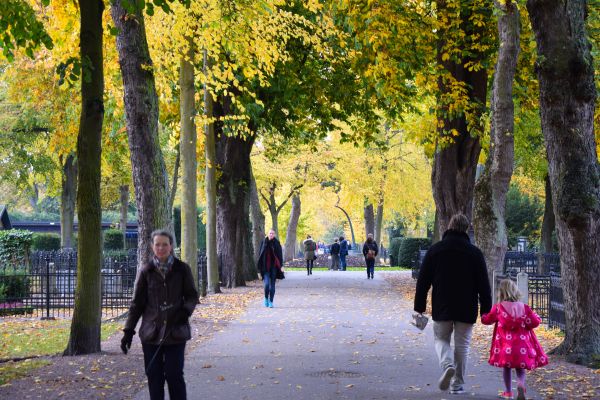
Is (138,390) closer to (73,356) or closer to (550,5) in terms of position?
(73,356)

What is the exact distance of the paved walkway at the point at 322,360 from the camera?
10.0 m

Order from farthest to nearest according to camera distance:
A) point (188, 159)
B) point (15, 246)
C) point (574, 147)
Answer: point (15, 246), point (188, 159), point (574, 147)

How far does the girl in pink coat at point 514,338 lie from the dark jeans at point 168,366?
320 cm

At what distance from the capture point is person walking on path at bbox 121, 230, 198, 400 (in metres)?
7.62

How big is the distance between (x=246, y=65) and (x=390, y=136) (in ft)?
111

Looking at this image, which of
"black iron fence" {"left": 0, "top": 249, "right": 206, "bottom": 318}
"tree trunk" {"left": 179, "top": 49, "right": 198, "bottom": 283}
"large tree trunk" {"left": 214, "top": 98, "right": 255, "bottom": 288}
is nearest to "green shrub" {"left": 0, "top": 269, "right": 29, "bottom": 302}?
"black iron fence" {"left": 0, "top": 249, "right": 206, "bottom": 318}

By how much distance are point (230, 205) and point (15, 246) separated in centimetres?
664

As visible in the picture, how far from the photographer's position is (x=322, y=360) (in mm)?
12547

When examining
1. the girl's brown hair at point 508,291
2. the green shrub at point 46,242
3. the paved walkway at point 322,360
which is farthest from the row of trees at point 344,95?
the green shrub at point 46,242

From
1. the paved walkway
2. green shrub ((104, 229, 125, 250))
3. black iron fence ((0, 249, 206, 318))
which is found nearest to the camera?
the paved walkway

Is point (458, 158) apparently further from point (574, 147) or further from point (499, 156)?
point (574, 147)

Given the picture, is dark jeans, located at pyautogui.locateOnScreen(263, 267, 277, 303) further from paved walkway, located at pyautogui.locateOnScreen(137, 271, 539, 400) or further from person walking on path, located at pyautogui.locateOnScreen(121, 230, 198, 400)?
person walking on path, located at pyautogui.locateOnScreen(121, 230, 198, 400)

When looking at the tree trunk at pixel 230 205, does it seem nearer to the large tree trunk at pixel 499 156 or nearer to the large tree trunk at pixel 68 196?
the large tree trunk at pixel 68 196

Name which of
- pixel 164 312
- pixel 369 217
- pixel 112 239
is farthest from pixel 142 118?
pixel 369 217
